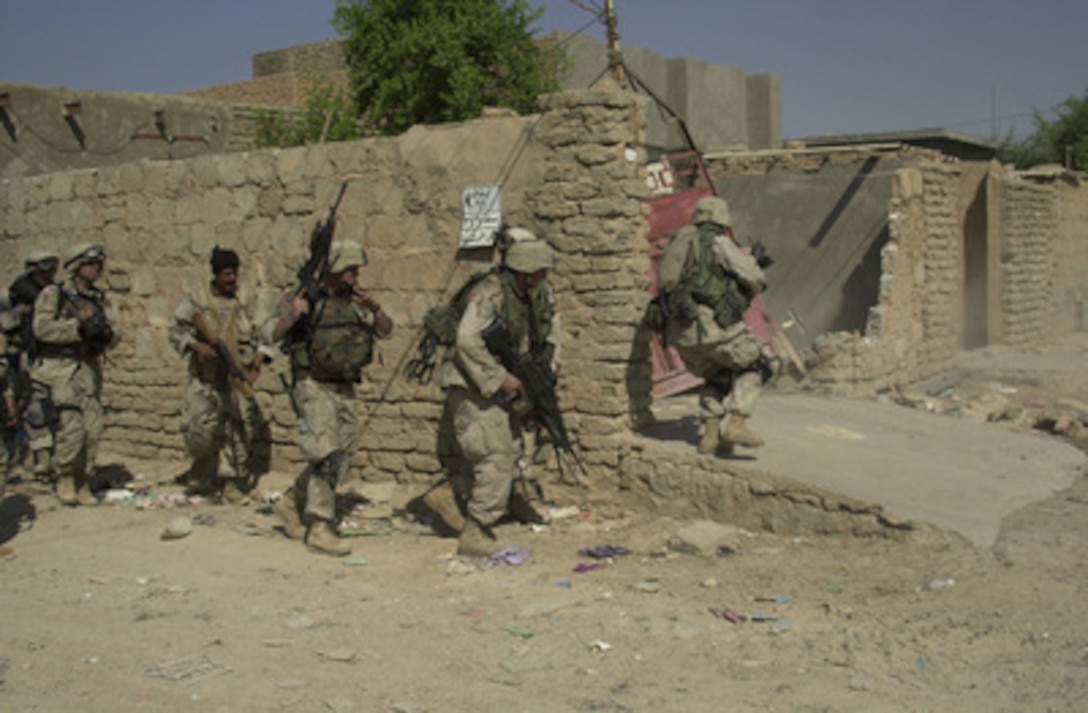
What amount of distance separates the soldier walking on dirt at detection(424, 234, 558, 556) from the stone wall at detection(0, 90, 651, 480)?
0.61m

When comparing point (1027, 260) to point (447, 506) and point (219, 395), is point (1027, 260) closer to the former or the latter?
point (447, 506)

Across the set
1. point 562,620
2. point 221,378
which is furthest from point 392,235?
point 562,620

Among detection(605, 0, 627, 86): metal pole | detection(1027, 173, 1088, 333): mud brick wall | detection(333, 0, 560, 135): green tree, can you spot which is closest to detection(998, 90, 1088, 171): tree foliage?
detection(1027, 173, 1088, 333): mud brick wall

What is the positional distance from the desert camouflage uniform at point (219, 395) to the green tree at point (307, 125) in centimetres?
695

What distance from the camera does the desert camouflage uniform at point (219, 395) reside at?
7.00 metres

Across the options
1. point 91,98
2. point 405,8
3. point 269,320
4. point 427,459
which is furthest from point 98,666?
point 405,8

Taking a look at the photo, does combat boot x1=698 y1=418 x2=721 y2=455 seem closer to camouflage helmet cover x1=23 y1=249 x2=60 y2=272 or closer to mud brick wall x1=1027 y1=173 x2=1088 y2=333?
camouflage helmet cover x1=23 y1=249 x2=60 y2=272

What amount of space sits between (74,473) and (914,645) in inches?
212

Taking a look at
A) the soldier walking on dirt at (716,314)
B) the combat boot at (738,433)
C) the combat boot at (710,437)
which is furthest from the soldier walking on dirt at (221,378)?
the combat boot at (738,433)

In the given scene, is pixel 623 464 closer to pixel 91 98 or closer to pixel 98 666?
pixel 98 666

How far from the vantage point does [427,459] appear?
6973 mm

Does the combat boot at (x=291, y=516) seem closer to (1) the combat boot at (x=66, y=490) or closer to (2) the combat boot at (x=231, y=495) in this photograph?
(2) the combat boot at (x=231, y=495)

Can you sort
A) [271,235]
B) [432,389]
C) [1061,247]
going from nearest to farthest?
[432,389] → [271,235] → [1061,247]

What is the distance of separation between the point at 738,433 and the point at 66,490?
170 inches
